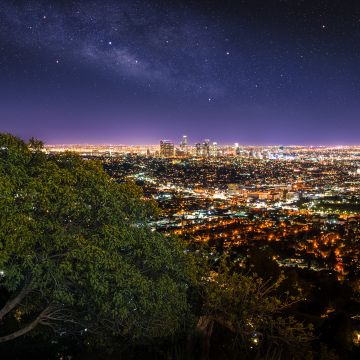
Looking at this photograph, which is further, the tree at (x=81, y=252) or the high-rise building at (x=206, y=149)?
the high-rise building at (x=206, y=149)

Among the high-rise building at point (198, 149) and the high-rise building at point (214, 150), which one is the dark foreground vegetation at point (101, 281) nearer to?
the high-rise building at point (198, 149)

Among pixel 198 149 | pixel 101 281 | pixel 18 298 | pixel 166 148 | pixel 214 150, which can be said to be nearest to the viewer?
pixel 101 281

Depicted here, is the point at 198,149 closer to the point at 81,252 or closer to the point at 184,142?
the point at 184,142

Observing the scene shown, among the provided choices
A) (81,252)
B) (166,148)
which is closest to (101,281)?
(81,252)

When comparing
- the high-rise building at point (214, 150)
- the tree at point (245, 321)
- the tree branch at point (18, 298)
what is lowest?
the tree at point (245, 321)

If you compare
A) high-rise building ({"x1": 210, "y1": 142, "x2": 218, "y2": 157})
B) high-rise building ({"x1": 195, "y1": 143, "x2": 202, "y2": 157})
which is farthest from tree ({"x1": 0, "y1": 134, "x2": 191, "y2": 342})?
high-rise building ({"x1": 210, "y1": 142, "x2": 218, "y2": 157})

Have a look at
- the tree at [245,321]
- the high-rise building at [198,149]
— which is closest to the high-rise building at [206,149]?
the high-rise building at [198,149]
